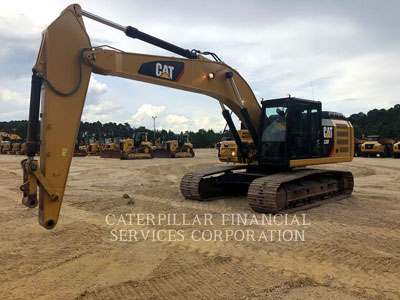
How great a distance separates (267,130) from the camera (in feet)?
26.7


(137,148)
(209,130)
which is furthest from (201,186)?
(209,130)

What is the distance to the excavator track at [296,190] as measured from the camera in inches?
273

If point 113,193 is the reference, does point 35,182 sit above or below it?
above

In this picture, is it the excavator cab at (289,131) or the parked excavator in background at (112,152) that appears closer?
the excavator cab at (289,131)

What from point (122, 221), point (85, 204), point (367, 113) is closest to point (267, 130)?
point (122, 221)

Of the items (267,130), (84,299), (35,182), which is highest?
(267,130)

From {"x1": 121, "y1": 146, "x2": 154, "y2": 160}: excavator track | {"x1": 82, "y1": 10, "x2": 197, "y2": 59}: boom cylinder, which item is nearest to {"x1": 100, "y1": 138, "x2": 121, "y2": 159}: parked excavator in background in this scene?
{"x1": 121, "y1": 146, "x2": 154, "y2": 160}: excavator track

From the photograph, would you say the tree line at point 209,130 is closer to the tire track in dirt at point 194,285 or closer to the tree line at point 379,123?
the tree line at point 379,123

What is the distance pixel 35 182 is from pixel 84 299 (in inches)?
61.7

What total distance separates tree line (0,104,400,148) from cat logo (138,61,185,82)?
44959 millimetres

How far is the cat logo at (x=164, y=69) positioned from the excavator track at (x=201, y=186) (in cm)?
295

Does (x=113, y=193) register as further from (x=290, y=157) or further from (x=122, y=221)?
(x=290, y=157)

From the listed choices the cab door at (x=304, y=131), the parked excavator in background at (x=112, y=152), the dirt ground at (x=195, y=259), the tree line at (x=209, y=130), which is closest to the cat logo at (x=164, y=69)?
the dirt ground at (x=195, y=259)

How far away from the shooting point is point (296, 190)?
25.1 ft
